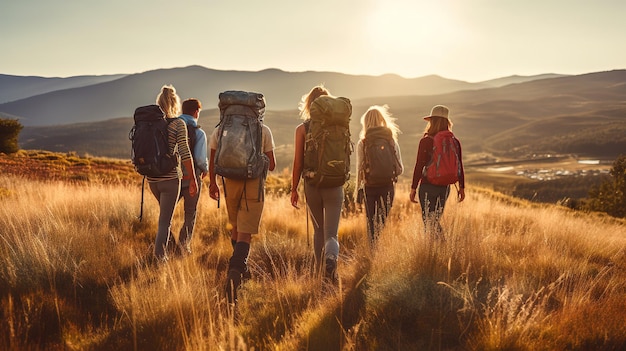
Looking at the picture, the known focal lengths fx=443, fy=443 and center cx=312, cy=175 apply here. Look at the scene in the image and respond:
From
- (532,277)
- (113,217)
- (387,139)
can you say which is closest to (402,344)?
(532,277)

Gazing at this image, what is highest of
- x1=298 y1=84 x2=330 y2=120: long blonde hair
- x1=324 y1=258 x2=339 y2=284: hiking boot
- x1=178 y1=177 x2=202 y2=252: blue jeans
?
x1=298 y1=84 x2=330 y2=120: long blonde hair

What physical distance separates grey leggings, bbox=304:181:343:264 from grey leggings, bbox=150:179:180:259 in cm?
155

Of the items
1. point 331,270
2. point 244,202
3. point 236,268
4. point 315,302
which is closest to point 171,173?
point 244,202

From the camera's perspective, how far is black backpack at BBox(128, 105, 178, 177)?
481 cm

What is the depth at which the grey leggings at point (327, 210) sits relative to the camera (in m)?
4.80

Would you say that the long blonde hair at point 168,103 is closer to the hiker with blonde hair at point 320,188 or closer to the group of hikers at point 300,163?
the group of hikers at point 300,163

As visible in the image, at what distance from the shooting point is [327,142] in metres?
4.59

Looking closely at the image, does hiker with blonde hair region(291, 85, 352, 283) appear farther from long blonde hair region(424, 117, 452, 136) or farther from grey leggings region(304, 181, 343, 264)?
long blonde hair region(424, 117, 452, 136)

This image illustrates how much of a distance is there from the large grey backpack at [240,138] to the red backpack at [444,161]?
240cm

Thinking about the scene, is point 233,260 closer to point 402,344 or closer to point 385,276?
point 385,276

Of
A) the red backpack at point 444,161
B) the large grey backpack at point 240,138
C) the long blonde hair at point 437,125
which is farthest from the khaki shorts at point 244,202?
the long blonde hair at point 437,125

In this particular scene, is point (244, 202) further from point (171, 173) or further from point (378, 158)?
point (378, 158)

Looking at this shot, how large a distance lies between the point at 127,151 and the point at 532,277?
142 metres

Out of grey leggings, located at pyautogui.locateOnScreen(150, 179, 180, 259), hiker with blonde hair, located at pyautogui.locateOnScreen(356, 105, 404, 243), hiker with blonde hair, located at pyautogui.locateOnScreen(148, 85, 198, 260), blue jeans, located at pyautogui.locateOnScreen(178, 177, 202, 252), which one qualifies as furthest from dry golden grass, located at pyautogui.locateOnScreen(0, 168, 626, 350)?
hiker with blonde hair, located at pyautogui.locateOnScreen(356, 105, 404, 243)
